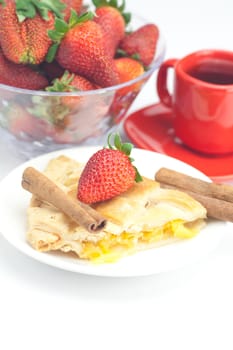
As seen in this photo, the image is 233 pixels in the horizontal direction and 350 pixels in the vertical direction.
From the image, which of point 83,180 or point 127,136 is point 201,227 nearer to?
point 83,180

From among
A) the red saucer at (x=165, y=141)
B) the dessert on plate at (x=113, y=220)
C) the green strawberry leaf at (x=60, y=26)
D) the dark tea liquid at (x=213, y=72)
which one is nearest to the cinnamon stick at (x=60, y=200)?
the dessert on plate at (x=113, y=220)

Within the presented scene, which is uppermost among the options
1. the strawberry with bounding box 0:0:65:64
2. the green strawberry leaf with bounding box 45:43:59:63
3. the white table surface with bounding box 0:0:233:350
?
→ the strawberry with bounding box 0:0:65:64

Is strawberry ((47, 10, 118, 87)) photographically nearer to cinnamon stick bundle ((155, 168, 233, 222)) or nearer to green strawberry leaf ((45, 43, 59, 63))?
green strawberry leaf ((45, 43, 59, 63))

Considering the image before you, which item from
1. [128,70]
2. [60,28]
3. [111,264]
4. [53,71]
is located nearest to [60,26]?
[60,28]

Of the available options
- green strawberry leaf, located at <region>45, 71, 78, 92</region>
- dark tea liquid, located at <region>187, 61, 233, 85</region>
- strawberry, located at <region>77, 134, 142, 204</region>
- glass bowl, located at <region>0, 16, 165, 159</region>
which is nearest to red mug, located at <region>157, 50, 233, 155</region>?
dark tea liquid, located at <region>187, 61, 233, 85</region>

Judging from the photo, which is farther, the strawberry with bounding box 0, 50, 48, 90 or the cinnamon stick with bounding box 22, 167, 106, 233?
the strawberry with bounding box 0, 50, 48, 90

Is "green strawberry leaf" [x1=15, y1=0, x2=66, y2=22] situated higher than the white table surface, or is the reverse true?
"green strawberry leaf" [x1=15, y1=0, x2=66, y2=22]
